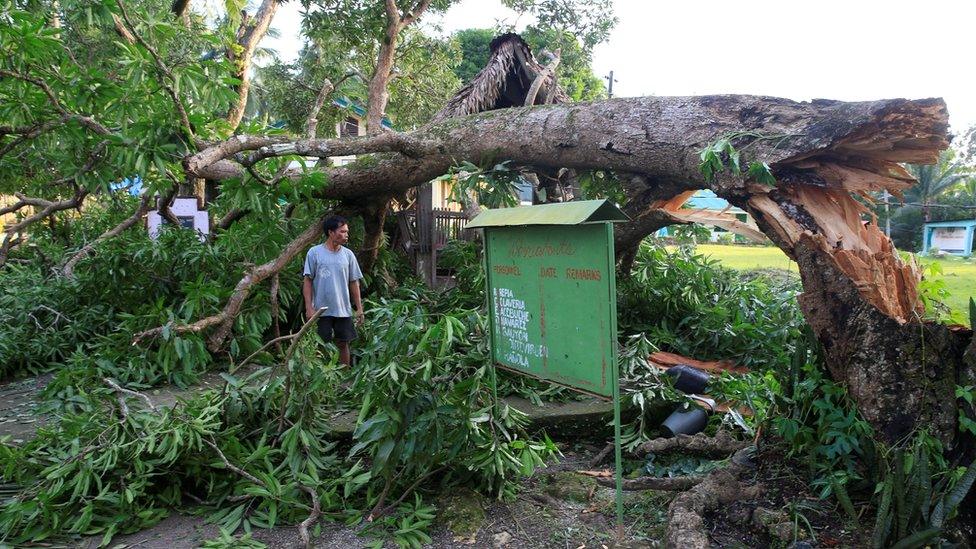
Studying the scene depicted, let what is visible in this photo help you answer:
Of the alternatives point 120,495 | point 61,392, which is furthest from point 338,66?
point 120,495

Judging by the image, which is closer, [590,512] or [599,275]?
[599,275]

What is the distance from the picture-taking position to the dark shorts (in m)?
5.61

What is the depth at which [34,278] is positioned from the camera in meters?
7.82

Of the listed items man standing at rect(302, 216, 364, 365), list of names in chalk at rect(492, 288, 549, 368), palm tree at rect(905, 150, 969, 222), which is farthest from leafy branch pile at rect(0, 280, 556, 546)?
palm tree at rect(905, 150, 969, 222)

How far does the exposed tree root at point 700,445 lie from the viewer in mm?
4051

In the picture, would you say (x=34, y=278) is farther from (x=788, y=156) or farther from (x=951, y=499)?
(x=951, y=499)

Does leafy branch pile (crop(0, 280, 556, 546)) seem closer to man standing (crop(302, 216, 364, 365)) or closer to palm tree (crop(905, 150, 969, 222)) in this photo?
man standing (crop(302, 216, 364, 365))

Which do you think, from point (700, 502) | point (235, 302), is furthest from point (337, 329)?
point (700, 502)

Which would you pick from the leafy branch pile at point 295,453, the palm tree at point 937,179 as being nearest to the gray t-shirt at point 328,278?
the leafy branch pile at point 295,453

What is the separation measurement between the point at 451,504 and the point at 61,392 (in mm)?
3704

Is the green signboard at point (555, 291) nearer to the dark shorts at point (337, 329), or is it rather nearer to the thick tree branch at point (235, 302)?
the dark shorts at point (337, 329)

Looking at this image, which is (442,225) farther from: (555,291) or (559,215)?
(559,215)

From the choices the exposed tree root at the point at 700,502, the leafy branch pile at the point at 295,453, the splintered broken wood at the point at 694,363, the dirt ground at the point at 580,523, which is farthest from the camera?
the splintered broken wood at the point at 694,363

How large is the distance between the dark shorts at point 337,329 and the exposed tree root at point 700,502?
3.28m
